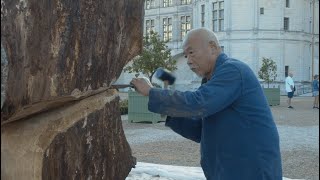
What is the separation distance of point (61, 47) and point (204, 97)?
2.45 ft

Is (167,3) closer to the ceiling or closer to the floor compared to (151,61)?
closer to the ceiling

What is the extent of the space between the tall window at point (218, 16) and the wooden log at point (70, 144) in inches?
1793

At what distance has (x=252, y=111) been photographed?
108 inches

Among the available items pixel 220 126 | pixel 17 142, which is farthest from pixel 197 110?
pixel 17 142

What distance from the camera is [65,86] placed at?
2.53 metres

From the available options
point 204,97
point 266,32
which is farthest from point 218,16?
point 204,97

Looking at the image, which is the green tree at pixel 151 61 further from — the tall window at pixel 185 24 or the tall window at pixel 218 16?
the tall window at pixel 185 24

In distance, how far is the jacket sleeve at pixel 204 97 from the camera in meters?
2.61

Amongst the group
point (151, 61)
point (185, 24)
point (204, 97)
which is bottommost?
point (151, 61)

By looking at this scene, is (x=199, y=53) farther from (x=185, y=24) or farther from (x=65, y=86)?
(x=185, y=24)

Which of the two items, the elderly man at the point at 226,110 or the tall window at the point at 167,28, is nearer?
the elderly man at the point at 226,110

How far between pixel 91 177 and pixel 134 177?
7.46ft

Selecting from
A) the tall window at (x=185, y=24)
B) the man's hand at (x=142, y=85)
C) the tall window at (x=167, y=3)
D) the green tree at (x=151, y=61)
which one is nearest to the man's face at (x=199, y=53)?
the man's hand at (x=142, y=85)

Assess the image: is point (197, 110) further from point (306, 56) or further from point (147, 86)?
point (306, 56)
